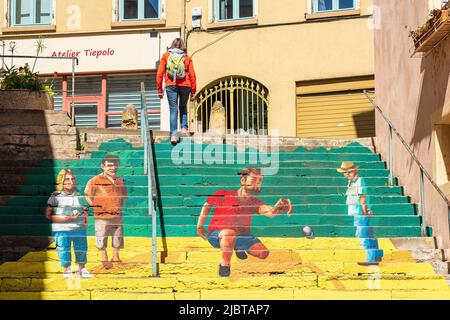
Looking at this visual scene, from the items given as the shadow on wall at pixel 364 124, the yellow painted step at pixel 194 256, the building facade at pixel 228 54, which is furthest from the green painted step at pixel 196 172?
the building facade at pixel 228 54

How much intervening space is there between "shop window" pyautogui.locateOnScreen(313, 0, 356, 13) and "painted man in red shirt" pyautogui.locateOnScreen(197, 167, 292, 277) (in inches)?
307

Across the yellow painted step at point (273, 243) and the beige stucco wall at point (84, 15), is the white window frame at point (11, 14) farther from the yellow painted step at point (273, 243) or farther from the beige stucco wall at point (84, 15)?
the yellow painted step at point (273, 243)

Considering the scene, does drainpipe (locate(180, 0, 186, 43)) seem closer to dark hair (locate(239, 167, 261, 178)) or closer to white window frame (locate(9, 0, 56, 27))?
white window frame (locate(9, 0, 56, 27))

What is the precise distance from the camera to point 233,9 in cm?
2180

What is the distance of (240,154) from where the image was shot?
602 inches

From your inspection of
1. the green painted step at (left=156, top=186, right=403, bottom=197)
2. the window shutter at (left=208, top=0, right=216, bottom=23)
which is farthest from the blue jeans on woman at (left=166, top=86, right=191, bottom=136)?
the window shutter at (left=208, top=0, right=216, bottom=23)

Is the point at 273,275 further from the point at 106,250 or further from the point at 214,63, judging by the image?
the point at 214,63

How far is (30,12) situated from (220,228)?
39.3 feet

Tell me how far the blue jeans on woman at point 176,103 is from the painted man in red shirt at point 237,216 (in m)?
1.65

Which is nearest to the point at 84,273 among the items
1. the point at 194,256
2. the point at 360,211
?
the point at 194,256

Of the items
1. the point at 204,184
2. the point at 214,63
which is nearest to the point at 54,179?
the point at 204,184

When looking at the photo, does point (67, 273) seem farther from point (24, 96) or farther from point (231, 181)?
point (24, 96)

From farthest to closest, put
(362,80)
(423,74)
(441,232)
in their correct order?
(362,80) → (423,74) → (441,232)
